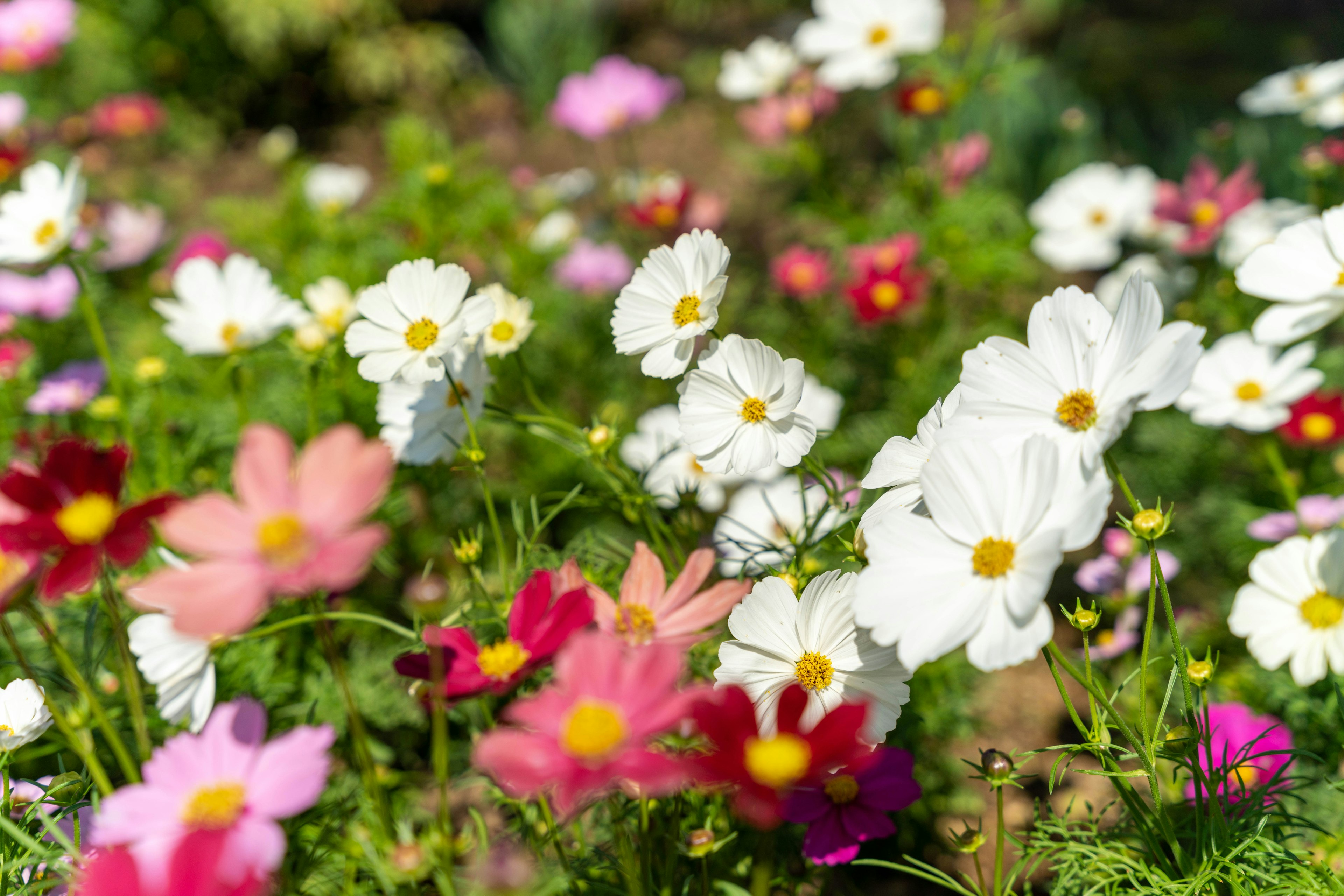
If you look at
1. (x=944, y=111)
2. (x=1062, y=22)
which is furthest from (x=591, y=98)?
(x=1062, y=22)

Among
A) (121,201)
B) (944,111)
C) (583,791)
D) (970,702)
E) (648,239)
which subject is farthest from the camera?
(121,201)

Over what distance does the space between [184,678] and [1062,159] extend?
7.72ft

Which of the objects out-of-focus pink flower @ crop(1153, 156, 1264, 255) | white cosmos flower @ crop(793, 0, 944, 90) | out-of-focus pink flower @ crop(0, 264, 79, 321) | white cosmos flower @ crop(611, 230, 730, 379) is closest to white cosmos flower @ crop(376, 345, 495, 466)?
white cosmos flower @ crop(611, 230, 730, 379)

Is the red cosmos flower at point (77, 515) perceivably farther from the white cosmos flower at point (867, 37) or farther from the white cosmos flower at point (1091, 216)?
the white cosmos flower at point (1091, 216)

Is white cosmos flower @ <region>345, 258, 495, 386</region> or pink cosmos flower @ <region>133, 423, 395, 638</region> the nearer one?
pink cosmos flower @ <region>133, 423, 395, 638</region>

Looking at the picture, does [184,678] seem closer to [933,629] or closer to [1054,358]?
[933,629]

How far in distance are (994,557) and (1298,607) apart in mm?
621

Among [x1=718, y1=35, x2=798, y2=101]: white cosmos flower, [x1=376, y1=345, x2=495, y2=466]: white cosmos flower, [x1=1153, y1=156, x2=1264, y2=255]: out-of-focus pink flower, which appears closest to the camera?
[x1=376, y1=345, x2=495, y2=466]: white cosmos flower

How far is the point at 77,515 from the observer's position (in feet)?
2.25

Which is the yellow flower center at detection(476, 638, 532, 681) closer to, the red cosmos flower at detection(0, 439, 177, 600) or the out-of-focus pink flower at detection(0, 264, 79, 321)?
the red cosmos flower at detection(0, 439, 177, 600)

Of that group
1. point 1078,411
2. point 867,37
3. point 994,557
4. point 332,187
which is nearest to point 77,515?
point 994,557

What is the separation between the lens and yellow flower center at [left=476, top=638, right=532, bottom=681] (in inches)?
29.4

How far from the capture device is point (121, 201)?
3.05m

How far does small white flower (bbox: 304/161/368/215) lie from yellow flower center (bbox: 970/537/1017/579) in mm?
1897
